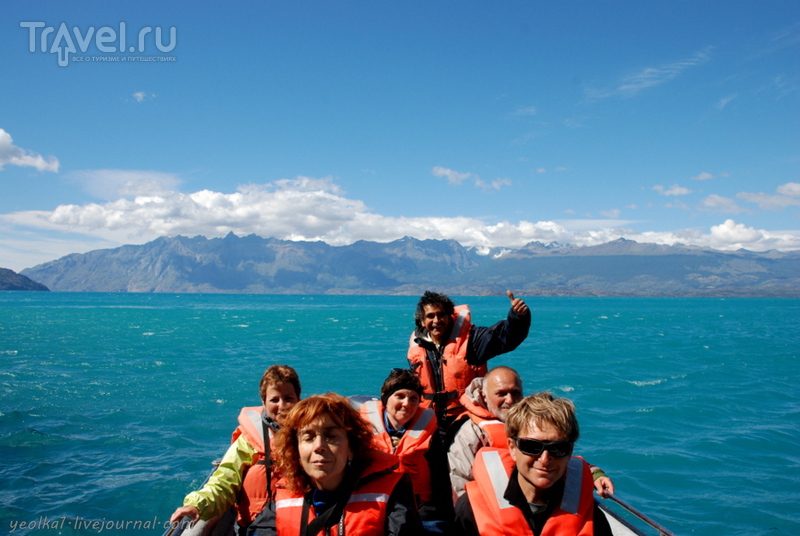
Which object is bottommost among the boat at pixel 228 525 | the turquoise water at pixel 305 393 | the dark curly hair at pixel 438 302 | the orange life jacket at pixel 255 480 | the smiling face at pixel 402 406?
the turquoise water at pixel 305 393

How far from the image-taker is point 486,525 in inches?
122

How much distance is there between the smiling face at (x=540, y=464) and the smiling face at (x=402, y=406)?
1.47 metres

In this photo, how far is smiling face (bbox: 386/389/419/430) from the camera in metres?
4.39

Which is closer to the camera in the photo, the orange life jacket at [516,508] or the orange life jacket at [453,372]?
the orange life jacket at [516,508]

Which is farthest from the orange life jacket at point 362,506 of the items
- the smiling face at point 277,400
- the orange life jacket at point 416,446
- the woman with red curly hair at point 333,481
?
the smiling face at point 277,400

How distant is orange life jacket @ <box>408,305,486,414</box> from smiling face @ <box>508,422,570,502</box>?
221 cm

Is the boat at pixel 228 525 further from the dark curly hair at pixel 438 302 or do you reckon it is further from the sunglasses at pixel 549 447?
the sunglasses at pixel 549 447

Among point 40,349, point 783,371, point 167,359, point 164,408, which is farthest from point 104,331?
point 783,371

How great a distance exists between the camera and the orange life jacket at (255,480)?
421 cm

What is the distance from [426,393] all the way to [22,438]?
13.6 meters

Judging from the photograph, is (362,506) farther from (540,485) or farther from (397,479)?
(540,485)

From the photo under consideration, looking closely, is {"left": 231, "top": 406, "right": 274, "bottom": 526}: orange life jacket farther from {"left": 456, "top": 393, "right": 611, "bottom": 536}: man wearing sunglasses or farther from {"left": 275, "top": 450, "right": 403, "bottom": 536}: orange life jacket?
{"left": 456, "top": 393, "right": 611, "bottom": 536}: man wearing sunglasses

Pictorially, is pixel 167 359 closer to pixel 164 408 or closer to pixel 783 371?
pixel 164 408

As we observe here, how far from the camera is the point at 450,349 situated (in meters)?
5.39
